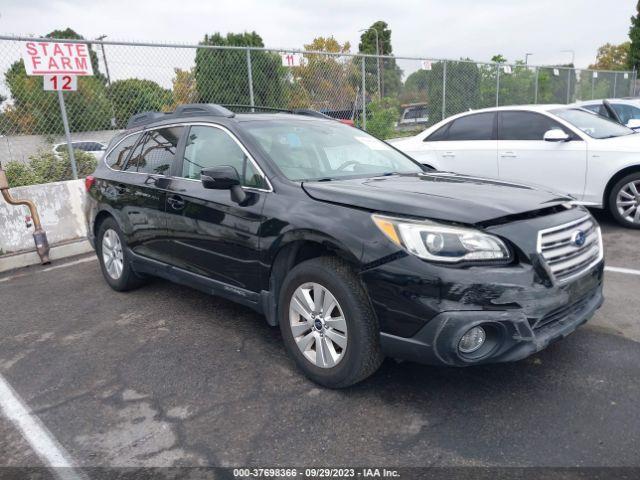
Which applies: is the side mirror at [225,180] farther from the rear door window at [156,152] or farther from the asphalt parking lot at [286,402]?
the asphalt parking lot at [286,402]

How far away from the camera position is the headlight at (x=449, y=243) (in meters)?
2.63

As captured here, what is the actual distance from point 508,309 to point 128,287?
12.2 feet

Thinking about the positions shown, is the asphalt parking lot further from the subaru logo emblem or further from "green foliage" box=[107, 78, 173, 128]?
"green foliage" box=[107, 78, 173, 128]

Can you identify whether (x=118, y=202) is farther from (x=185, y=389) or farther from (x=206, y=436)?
(x=206, y=436)

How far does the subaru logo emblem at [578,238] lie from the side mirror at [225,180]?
1981 mm

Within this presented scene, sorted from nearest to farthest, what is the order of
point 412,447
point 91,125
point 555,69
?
point 412,447
point 91,125
point 555,69

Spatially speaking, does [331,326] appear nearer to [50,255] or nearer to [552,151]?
[552,151]

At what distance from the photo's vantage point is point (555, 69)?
1766 cm

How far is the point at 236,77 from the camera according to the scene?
972 cm

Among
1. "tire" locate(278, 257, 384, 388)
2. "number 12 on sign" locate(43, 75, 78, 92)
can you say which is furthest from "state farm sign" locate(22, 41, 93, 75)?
"tire" locate(278, 257, 384, 388)

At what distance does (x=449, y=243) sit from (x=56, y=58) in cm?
629

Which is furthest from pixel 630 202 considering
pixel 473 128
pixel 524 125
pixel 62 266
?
pixel 62 266

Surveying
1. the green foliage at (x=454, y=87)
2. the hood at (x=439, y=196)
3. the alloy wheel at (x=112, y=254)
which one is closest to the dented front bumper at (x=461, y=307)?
the hood at (x=439, y=196)

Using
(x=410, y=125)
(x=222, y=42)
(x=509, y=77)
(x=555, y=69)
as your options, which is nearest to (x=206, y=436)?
(x=410, y=125)
